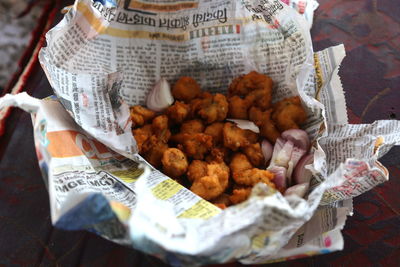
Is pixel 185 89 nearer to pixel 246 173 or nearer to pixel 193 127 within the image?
pixel 193 127

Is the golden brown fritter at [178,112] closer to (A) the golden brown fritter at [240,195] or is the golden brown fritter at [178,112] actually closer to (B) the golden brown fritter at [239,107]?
(B) the golden brown fritter at [239,107]

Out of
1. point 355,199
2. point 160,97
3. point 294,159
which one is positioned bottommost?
point 355,199

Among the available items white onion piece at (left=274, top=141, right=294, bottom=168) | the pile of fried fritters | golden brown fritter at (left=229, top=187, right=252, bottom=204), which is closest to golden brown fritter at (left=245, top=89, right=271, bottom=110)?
the pile of fried fritters

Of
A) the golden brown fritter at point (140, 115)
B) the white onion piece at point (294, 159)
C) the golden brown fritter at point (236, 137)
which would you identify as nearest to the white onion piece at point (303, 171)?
the white onion piece at point (294, 159)

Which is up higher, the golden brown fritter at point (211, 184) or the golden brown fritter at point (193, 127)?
the golden brown fritter at point (193, 127)

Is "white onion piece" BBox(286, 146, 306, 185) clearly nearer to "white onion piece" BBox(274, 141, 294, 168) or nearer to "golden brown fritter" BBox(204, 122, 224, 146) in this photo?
"white onion piece" BBox(274, 141, 294, 168)

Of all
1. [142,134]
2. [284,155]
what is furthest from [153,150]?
[284,155]
